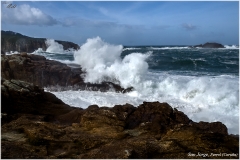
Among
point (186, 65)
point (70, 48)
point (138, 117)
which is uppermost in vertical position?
point (70, 48)

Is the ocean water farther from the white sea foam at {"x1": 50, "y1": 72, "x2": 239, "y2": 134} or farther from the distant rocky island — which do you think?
the distant rocky island

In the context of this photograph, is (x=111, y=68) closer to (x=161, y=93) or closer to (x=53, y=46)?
(x=161, y=93)

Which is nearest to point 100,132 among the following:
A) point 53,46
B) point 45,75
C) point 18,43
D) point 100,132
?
point 100,132

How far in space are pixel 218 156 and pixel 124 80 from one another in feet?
33.1

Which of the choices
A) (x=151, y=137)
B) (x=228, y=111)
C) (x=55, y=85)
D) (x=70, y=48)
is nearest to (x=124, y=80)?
(x=55, y=85)

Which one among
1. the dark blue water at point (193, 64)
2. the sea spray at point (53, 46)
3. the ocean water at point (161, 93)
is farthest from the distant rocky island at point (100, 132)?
the sea spray at point (53, 46)

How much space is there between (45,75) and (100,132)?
8.76m

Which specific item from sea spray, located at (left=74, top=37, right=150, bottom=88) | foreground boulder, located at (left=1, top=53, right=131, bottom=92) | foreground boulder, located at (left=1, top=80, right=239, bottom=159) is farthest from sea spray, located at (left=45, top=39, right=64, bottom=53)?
foreground boulder, located at (left=1, top=80, right=239, bottom=159)

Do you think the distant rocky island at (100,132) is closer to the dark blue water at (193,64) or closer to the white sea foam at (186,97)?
the white sea foam at (186,97)

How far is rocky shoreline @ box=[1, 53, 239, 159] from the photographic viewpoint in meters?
4.42

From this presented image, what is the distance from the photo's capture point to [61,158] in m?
4.27

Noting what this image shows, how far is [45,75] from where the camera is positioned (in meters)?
13.2

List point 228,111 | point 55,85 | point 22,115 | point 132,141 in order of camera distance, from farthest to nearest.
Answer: point 55,85, point 228,111, point 22,115, point 132,141

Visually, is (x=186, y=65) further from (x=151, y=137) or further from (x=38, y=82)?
(x=151, y=137)
